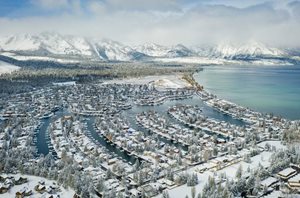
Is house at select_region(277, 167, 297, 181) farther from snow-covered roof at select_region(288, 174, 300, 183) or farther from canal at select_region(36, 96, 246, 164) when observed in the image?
canal at select_region(36, 96, 246, 164)

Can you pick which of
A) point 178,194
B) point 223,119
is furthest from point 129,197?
point 223,119

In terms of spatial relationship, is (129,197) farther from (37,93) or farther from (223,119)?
(37,93)

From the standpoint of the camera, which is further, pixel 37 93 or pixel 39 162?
pixel 37 93

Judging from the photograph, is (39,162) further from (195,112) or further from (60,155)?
(195,112)

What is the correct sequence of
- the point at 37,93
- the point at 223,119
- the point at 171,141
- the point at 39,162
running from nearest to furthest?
the point at 39,162 → the point at 171,141 → the point at 223,119 → the point at 37,93

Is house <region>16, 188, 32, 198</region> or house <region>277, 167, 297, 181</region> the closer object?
house <region>16, 188, 32, 198</region>

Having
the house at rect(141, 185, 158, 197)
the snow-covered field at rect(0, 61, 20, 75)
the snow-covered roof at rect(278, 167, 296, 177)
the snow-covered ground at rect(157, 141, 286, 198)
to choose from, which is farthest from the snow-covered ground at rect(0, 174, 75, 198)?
the snow-covered field at rect(0, 61, 20, 75)

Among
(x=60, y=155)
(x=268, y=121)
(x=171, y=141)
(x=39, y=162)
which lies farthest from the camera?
(x=268, y=121)

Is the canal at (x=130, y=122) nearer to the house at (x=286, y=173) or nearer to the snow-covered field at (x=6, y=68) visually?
the house at (x=286, y=173)

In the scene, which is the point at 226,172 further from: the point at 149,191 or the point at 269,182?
the point at 149,191
